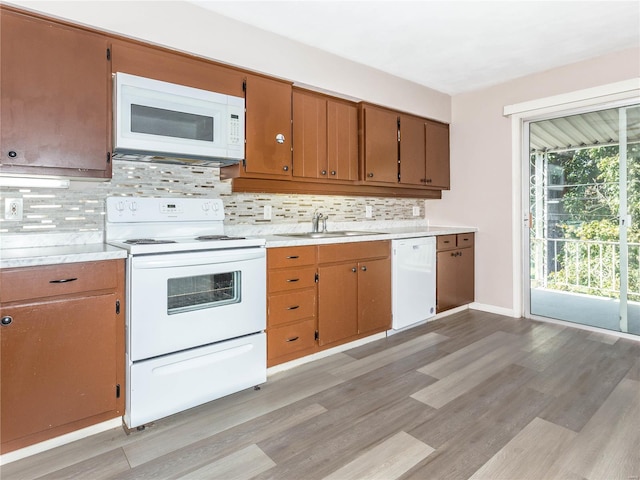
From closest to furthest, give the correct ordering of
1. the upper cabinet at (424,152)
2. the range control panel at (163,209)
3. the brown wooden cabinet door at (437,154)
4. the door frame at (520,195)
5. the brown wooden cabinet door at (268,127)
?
1. the range control panel at (163,209)
2. the brown wooden cabinet door at (268,127)
3. the door frame at (520,195)
4. the upper cabinet at (424,152)
5. the brown wooden cabinet door at (437,154)

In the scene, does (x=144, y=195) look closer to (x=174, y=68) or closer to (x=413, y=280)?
(x=174, y=68)

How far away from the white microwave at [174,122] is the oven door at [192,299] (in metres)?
0.68

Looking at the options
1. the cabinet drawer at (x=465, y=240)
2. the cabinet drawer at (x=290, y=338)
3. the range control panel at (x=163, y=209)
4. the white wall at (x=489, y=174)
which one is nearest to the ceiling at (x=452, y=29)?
the white wall at (x=489, y=174)

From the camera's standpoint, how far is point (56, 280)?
1.68m

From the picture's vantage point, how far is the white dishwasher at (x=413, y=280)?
327 cm

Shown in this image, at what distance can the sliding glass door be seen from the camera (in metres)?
3.23

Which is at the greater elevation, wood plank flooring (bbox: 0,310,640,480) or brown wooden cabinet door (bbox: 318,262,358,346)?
brown wooden cabinet door (bbox: 318,262,358,346)

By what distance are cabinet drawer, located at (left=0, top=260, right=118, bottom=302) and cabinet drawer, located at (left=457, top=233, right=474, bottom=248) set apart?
129 inches

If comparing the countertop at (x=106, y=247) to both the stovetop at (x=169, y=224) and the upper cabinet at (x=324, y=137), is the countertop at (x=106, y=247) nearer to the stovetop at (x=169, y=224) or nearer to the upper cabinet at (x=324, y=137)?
the stovetop at (x=169, y=224)

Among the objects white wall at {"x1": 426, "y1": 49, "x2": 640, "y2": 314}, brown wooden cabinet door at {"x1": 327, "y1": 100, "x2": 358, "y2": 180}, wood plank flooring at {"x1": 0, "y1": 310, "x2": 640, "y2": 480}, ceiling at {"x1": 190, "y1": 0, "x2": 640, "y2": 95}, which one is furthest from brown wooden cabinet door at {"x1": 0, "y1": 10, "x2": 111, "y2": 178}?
white wall at {"x1": 426, "y1": 49, "x2": 640, "y2": 314}

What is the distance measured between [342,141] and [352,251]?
1040 millimetres

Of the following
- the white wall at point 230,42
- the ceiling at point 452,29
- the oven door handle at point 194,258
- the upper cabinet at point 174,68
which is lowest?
the oven door handle at point 194,258

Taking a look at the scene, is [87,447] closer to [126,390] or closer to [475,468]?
[126,390]

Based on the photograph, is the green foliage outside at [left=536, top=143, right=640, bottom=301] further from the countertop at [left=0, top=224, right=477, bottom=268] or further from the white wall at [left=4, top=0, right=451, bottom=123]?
the white wall at [left=4, top=0, right=451, bottom=123]
